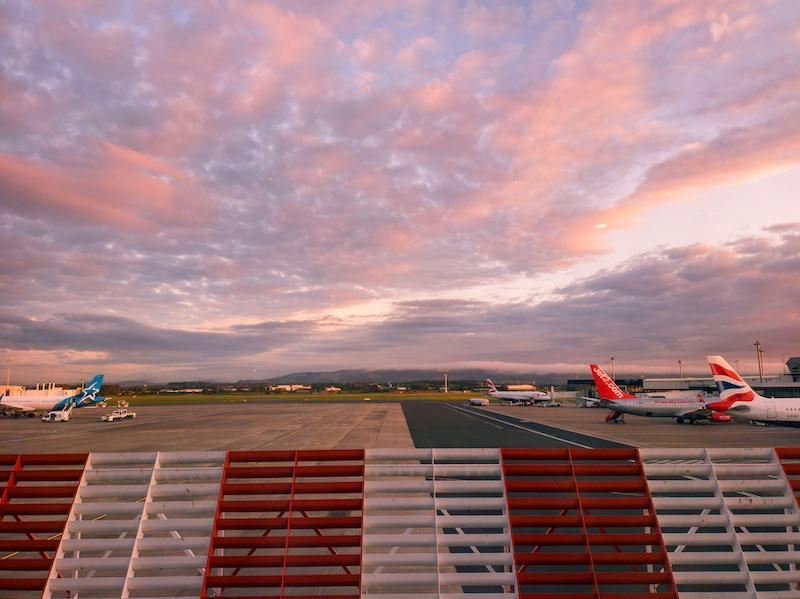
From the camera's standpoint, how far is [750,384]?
75.0 metres

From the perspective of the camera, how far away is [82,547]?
6703 mm

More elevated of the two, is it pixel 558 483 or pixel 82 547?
pixel 558 483

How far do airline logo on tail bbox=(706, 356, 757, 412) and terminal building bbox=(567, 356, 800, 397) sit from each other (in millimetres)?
35004

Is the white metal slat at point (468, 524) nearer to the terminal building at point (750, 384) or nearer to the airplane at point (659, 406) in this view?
the airplane at point (659, 406)

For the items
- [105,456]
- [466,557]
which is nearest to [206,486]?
[105,456]

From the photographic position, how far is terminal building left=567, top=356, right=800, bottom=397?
73250mm

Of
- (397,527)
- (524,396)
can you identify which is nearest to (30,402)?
(397,527)

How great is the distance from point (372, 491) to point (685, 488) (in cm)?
480

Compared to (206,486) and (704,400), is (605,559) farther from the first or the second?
(704,400)

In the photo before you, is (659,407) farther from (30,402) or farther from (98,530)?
(30,402)

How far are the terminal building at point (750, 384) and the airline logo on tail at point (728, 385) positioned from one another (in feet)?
115

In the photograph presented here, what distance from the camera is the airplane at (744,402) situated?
43438 millimetres

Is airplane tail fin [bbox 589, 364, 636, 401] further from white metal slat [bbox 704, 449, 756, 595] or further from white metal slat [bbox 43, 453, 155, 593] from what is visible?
white metal slat [bbox 43, 453, 155, 593]

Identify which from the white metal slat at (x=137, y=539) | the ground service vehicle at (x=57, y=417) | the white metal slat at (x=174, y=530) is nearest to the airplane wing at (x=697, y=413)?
the white metal slat at (x=174, y=530)
